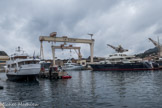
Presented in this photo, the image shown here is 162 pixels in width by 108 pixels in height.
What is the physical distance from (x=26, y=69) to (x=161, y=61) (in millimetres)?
52220

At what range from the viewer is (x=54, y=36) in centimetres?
5222

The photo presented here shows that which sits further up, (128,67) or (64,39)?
(64,39)

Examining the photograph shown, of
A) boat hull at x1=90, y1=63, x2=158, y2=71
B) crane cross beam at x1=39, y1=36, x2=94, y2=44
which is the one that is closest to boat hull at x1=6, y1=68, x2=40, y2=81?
crane cross beam at x1=39, y1=36, x2=94, y2=44

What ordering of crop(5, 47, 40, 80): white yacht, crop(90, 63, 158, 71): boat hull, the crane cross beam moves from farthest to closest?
crop(90, 63, 158, 71): boat hull → the crane cross beam → crop(5, 47, 40, 80): white yacht

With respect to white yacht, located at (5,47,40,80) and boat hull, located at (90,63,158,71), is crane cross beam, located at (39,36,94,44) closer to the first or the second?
boat hull, located at (90,63,158,71)

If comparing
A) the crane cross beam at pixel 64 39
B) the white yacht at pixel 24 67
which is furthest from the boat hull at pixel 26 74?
the crane cross beam at pixel 64 39

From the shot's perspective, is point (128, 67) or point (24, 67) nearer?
point (24, 67)

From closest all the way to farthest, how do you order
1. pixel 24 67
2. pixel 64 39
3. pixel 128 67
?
1. pixel 24 67
2. pixel 64 39
3. pixel 128 67

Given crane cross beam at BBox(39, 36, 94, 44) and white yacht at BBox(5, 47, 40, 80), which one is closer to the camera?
white yacht at BBox(5, 47, 40, 80)

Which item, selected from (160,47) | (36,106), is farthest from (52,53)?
(36,106)

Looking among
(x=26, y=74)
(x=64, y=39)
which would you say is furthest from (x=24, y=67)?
(x=64, y=39)

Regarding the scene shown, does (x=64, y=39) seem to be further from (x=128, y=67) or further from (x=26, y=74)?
(x=26, y=74)

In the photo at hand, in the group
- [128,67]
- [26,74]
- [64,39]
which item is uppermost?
[64,39]

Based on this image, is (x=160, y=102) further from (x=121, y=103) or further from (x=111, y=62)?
(x=111, y=62)
